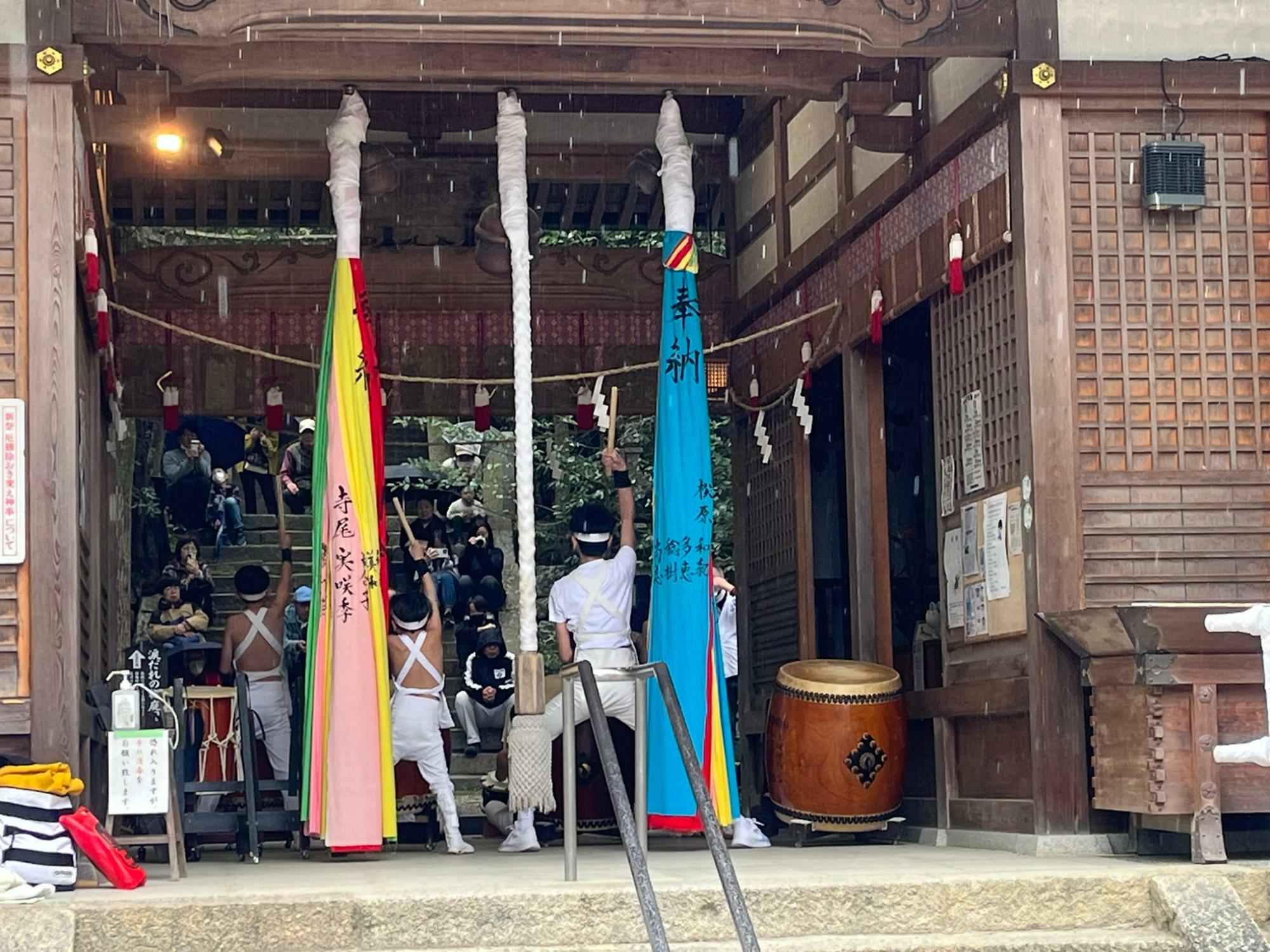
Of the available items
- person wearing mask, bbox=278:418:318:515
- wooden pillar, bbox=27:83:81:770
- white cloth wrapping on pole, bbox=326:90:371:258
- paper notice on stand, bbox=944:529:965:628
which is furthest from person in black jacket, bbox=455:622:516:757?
wooden pillar, bbox=27:83:81:770

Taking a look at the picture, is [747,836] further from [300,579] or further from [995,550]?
[300,579]

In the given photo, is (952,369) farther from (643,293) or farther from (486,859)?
(643,293)

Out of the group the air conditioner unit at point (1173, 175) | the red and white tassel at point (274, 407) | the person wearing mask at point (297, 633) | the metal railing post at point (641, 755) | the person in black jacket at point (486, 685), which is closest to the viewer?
the metal railing post at point (641, 755)

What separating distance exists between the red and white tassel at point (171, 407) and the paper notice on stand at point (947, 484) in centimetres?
521

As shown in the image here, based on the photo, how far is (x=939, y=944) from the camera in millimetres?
5461

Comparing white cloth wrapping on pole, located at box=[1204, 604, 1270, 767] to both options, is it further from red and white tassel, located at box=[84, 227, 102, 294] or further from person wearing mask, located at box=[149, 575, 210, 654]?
person wearing mask, located at box=[149, 575, 210, 654]

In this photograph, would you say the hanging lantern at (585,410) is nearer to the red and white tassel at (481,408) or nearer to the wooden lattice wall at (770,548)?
the red and white tassel at (481,408)

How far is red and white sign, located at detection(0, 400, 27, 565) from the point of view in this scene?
6.70 metres

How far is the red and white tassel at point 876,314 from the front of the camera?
29.6 feet

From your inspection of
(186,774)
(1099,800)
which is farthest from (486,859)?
(1099,800)

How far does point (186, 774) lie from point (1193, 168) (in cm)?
551

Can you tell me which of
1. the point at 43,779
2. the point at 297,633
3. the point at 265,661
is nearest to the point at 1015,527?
the point at 43,779

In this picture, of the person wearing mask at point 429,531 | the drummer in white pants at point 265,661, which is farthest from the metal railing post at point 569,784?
the person wearing mask at point 429,531

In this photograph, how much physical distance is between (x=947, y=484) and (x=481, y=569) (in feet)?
22.4
